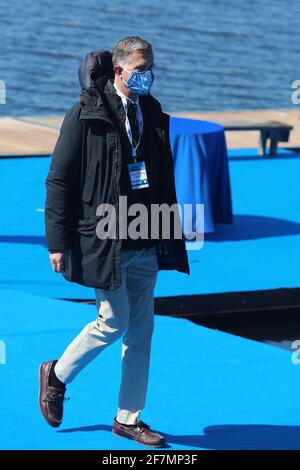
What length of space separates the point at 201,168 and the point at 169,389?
12.9ft

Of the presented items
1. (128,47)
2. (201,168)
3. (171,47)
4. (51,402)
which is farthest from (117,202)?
(171,47)

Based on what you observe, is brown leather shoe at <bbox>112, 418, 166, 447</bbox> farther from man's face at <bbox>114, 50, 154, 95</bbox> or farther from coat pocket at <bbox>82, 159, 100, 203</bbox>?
man's face at <bbox>114, 50, 154, 95</bbox>

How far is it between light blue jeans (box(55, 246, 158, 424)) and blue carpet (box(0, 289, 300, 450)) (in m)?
0.28

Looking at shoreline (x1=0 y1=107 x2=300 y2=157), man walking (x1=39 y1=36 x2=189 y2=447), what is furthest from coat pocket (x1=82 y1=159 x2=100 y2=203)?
shoreline (x1=0 y1=107 x2=300 y2=157)

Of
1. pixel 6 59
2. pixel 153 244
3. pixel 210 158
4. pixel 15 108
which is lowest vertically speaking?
pixel 153 244

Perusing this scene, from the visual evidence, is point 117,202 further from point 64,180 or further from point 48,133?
point 48,133

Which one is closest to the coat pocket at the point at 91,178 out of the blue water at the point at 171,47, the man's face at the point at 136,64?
the man's face at the point at 136,64

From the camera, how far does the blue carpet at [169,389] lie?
20.5ft

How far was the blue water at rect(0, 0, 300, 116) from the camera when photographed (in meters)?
21.8

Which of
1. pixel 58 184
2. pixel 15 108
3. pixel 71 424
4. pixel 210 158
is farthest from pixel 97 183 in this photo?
pixel 15 108

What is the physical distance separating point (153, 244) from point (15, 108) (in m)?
14.5

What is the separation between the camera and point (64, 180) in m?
5.86

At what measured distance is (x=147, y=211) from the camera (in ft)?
19.5

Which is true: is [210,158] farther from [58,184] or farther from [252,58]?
[252,58]
